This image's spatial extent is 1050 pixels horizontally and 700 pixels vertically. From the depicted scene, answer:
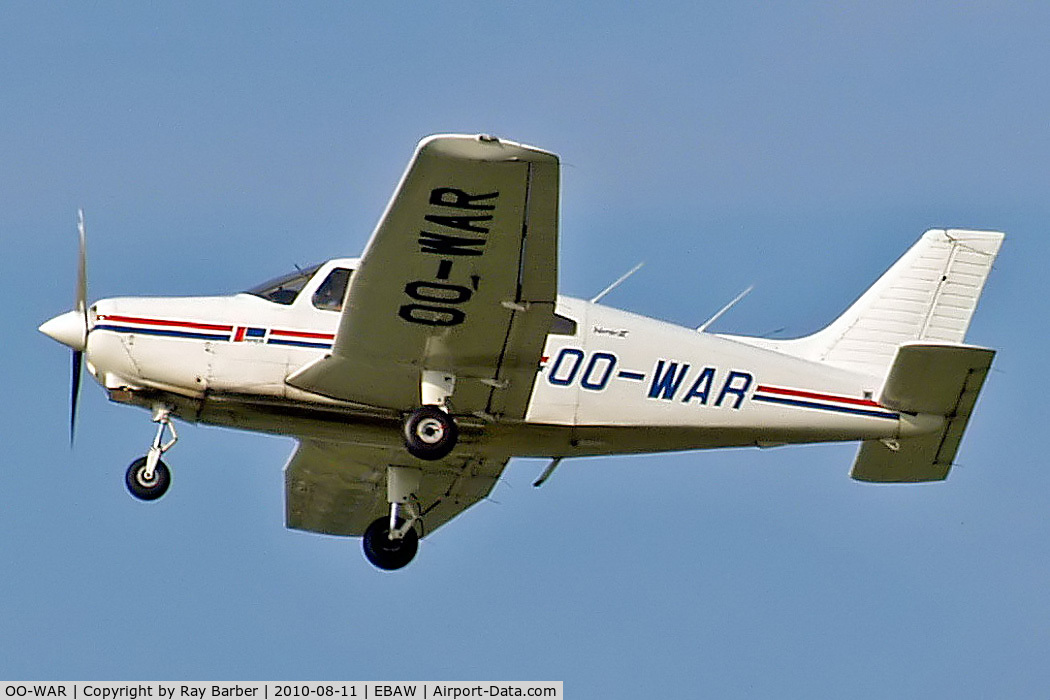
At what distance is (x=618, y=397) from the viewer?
16.9 meters

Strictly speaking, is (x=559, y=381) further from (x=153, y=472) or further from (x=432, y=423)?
(x=153, y=472)

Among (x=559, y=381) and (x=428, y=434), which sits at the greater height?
(x=559, y=381)

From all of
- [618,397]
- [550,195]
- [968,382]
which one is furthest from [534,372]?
[968,382]

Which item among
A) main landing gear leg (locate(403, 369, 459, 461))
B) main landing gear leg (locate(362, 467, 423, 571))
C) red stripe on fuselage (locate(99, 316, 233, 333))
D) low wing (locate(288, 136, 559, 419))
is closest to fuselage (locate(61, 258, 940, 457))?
red stripe on fuselage (locate(99, 316, 233, 333))

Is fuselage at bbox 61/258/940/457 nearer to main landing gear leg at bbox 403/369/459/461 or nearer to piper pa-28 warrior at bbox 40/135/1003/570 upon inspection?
piper pa-28 warrior at bbox 40/135/1003/570

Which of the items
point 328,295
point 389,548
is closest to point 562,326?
point 328,295

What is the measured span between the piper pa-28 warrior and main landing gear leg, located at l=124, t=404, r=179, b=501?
0.5 inches

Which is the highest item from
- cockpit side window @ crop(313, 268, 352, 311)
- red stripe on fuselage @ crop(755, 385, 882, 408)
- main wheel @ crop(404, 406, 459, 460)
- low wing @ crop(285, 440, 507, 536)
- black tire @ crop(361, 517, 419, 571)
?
cockpit side window @ crop(313, 268, 352, 311)

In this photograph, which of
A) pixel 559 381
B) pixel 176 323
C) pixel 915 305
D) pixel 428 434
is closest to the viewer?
pixel 428 434

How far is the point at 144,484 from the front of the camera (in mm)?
16672

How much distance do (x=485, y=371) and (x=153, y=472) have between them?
3.08m

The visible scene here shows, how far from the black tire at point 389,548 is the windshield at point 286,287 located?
2939 mm

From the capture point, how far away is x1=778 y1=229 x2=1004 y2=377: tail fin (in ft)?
59.7

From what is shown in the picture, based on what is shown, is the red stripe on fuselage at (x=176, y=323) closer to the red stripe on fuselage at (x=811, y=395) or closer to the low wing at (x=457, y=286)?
the low wing at (x=457, y=286)
